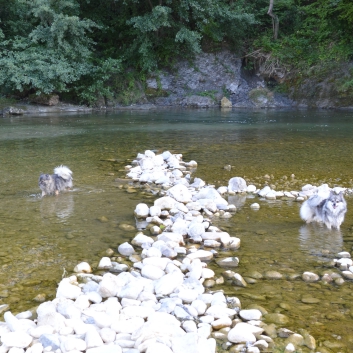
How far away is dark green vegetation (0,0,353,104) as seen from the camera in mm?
21234

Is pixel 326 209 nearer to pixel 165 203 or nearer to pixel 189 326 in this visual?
pixel 165 203

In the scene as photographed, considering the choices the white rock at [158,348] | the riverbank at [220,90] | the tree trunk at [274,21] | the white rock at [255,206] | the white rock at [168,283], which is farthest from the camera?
the tree trunk at [274,21]

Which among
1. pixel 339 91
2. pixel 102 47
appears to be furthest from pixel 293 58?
pixel 102 47

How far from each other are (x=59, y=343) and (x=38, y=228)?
7.93 feet

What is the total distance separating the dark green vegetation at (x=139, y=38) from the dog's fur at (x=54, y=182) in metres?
15.4

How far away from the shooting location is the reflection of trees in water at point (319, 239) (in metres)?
4.27

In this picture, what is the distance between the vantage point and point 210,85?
26.1m

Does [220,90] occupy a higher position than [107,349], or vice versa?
[220,90]

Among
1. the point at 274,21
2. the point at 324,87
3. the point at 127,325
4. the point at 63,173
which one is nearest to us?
the point at 127,325

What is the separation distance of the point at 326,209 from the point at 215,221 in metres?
1.24

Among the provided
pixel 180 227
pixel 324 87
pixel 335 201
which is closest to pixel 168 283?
pixel 180 227

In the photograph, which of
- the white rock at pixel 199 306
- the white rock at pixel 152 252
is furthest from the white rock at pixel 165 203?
the white rock at pixel 199 306

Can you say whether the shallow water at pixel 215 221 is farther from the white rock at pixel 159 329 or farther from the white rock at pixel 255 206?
the white rock at pixel 159 329

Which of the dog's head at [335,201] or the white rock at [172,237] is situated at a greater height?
the dog's head at [335,201]
